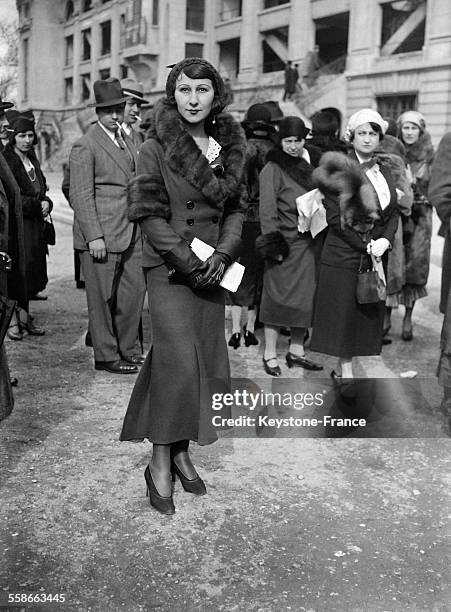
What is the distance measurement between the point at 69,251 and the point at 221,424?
9215 mm

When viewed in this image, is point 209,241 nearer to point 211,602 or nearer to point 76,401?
point 211,602

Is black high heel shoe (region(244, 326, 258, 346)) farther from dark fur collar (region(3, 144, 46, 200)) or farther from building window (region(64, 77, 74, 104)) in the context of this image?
building window (region(64, 77, 74, 104))

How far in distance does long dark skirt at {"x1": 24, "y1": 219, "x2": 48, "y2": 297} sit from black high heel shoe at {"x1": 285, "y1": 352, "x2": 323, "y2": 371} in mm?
2551

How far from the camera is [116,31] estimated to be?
141 ft

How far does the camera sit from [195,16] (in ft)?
132

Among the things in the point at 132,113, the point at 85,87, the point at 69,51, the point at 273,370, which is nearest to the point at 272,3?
the point at 85,87

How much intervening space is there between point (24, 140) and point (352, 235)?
3422mm

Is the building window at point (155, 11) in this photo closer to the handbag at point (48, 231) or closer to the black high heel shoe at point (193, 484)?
the handbag at point (48, 231)

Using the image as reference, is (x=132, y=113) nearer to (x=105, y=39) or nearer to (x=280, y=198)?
(x=280, y=198)

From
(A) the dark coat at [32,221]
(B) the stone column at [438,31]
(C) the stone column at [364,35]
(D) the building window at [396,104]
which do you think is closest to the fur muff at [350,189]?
(A) the dark coat at [32,221]

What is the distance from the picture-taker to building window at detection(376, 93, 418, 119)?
2523cm

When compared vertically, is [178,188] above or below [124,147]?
below

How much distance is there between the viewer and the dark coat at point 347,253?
4738 mm
